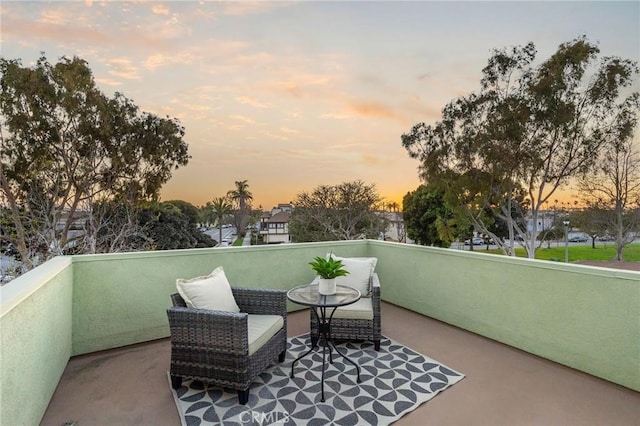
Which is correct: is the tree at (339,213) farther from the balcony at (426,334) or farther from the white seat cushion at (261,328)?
the white seat cushion at (261,328)

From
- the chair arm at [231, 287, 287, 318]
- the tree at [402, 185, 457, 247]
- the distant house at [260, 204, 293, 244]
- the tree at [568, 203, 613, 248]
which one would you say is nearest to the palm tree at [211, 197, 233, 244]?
the distant house at [260, 204, 293, 244]

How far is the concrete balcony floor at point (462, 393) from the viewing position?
218 cm

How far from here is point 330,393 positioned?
2.47 meters

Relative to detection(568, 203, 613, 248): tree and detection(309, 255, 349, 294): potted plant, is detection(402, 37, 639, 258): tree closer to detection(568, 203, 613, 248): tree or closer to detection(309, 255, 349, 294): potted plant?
detection(568, 203, 613, 248): tree

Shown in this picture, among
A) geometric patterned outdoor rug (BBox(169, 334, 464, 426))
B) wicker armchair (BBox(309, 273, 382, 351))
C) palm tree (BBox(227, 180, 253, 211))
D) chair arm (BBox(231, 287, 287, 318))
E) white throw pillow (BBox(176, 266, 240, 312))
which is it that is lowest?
geometric patterned outdoor rug (BBox(169, 334, 464, 426))

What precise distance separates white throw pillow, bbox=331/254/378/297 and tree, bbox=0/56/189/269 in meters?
6.86

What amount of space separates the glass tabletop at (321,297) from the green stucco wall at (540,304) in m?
1.53

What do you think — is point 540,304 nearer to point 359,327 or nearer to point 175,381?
point 359,327

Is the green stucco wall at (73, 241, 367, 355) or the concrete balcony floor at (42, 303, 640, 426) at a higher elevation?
the green stucco wall at (73, 241, 367, 355)

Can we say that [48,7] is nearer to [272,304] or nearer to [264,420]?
[272,304]

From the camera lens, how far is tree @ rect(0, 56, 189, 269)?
690 centimetres

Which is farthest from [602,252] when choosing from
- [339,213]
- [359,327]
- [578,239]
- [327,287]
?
[327,287]

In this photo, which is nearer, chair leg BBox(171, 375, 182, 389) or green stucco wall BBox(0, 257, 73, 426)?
green stucco wall BBox(0, 257, 73, 426)

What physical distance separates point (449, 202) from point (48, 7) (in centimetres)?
1021
